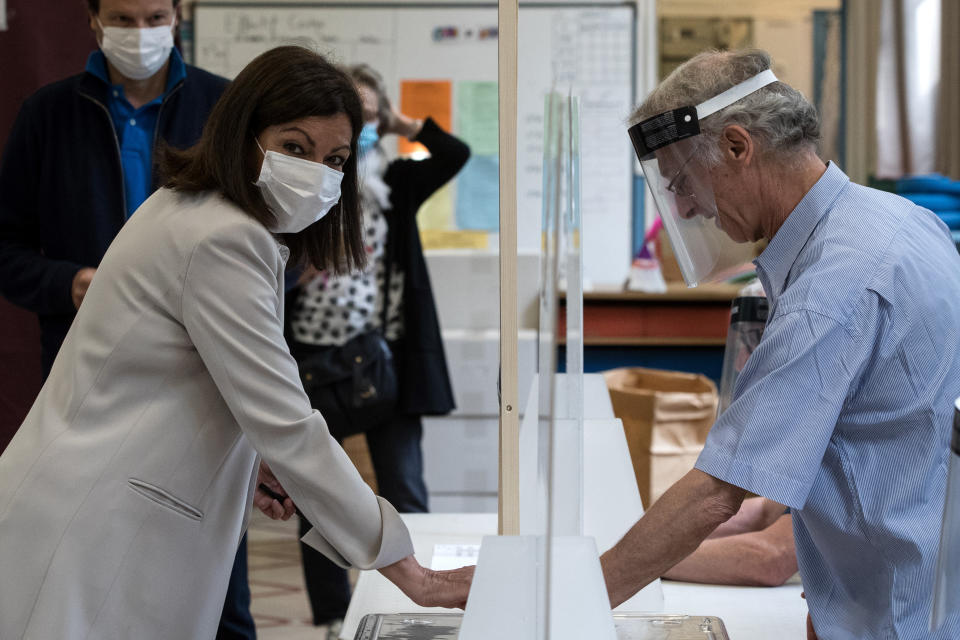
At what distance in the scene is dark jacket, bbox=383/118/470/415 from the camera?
2514 millimetres

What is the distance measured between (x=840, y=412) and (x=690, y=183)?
13.2 inches

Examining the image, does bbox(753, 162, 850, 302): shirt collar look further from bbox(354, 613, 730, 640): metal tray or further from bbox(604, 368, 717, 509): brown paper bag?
bbox(604, 368, 717, 509): brown paper bag

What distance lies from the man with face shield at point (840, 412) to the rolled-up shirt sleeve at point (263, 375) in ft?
0.97

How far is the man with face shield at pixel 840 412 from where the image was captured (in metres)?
0.97

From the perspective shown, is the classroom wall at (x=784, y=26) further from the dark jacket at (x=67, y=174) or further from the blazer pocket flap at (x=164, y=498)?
the blazer pocket flap at (x=164, y=498)

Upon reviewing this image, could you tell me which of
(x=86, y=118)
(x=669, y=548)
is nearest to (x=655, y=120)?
(x=669, y=548)

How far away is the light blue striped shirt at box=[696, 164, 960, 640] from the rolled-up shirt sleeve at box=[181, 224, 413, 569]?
0.39 meters

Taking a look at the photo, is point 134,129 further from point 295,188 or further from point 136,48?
point 295,188

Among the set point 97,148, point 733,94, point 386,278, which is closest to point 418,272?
point 386,278

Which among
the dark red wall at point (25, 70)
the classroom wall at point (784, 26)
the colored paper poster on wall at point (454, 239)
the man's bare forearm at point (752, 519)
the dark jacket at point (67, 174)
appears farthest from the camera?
the classroom wall at point (784, 26)

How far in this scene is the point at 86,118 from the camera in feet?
5.78

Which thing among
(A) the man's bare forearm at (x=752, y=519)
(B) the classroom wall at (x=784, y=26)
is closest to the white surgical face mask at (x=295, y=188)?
(A) the man's bare forearm at (x=752, y=519)

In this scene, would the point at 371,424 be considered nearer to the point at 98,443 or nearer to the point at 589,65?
the point at 98,443

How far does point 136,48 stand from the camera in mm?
1716
